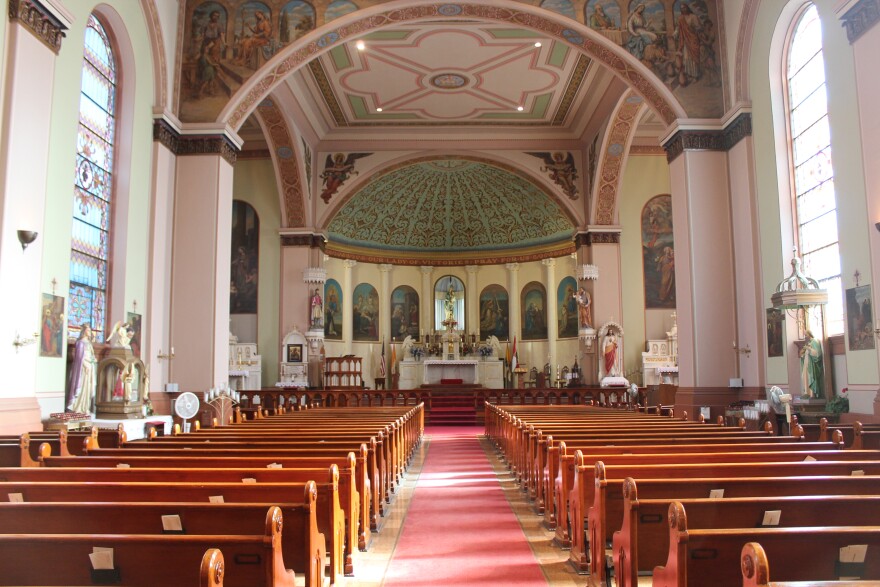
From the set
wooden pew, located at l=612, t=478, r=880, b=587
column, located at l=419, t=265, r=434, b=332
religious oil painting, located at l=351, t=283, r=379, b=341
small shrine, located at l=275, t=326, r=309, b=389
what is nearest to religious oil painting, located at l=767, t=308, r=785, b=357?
wooden pew, located at l=612, t=478, r=880, b=587

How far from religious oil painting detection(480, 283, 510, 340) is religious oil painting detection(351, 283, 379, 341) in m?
4.50

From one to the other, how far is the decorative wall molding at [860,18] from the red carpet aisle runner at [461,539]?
7796mm

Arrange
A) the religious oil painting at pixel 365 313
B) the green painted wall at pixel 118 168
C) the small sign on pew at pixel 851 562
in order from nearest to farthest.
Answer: the small sign on pew at pixel 851 562 < the green painted wall at pixel 118 168 < the religious oil painting at pixel 365 313

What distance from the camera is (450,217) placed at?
29656 mm

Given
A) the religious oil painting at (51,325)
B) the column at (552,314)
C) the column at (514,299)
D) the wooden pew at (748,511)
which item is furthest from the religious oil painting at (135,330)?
the column at (514,299)

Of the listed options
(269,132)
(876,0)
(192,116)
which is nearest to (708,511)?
(876,0)

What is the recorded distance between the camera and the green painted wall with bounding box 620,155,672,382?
2475cm

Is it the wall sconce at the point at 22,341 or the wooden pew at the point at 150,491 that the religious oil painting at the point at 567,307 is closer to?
the wall sconce at the point at 22,341

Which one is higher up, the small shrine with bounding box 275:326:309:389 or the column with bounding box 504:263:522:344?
the column with bounding box 504:263:522:344

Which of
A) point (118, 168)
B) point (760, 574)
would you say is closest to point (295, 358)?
point (118, 168)

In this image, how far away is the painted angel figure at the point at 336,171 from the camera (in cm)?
2434

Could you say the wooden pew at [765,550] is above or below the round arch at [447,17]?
below

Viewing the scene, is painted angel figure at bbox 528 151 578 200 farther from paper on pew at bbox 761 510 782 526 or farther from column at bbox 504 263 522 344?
paper on pew at bbox 761 510 782 526

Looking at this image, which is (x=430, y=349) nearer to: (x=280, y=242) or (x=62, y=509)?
(x=280, y=242)
